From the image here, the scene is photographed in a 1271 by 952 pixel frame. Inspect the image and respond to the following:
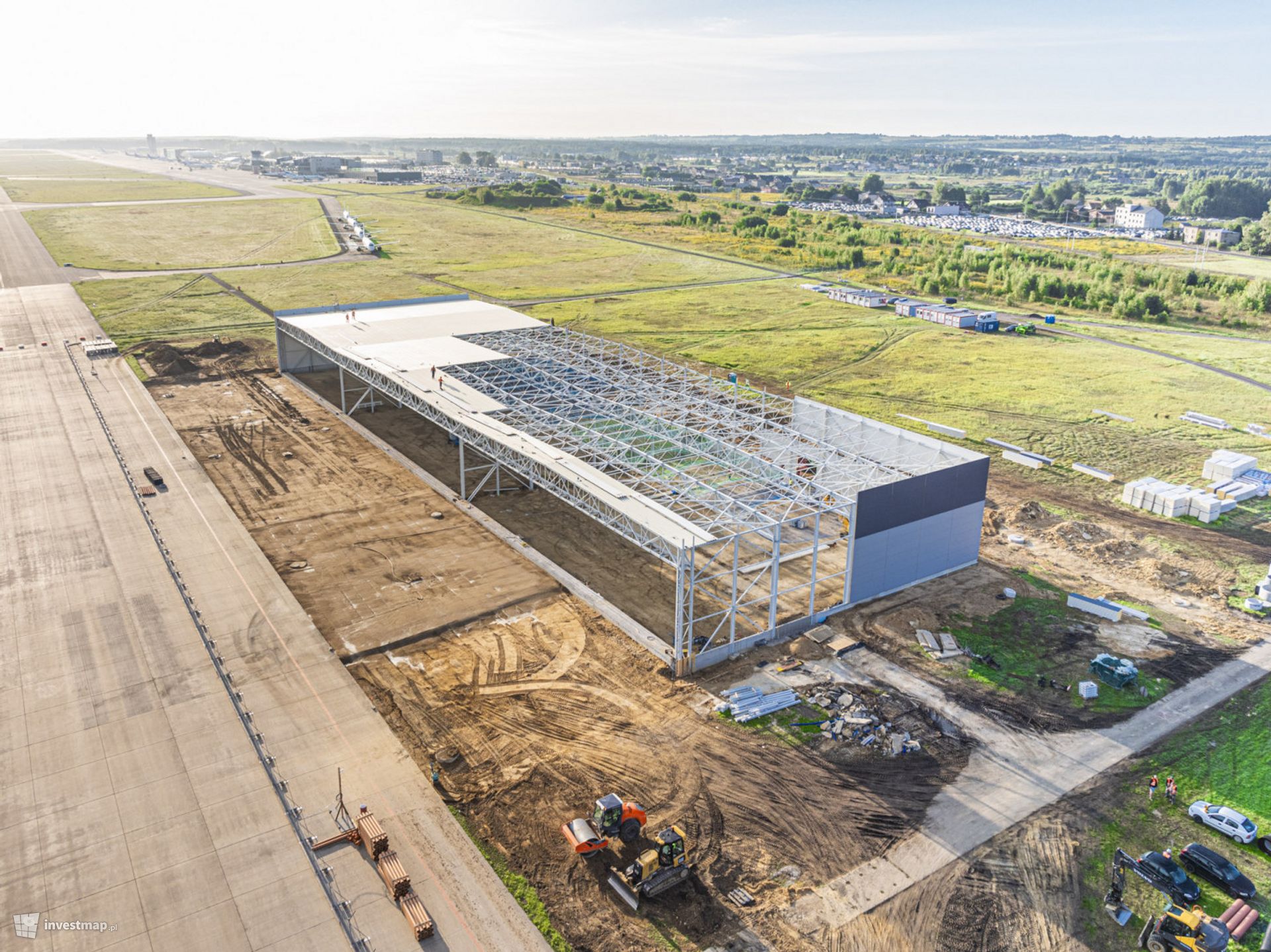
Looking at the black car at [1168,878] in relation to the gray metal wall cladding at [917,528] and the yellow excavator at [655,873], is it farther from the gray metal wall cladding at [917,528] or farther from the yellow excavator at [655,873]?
the gray metal wall cladding at [917,528]

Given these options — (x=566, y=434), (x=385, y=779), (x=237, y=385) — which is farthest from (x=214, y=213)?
(x=385, y=779)

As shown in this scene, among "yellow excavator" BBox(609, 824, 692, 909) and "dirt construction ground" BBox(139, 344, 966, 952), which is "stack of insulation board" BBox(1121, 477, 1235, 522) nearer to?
"dirt construction ground" BBox(139, 344, 966, 952)

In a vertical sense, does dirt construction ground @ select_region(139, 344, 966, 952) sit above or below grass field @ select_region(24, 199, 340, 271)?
below

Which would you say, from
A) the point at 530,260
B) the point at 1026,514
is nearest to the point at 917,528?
the point at 1026,514

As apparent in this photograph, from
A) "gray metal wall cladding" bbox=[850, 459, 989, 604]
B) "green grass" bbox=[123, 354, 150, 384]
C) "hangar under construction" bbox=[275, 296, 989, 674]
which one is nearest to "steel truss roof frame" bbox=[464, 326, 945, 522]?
"hangar under construction" bbox=[275, 296, 989, 674]

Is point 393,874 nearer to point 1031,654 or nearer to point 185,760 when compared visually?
point 185,760

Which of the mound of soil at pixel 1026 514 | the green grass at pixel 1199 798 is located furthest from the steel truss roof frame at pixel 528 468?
the mound of soil at pixel 1026 514
